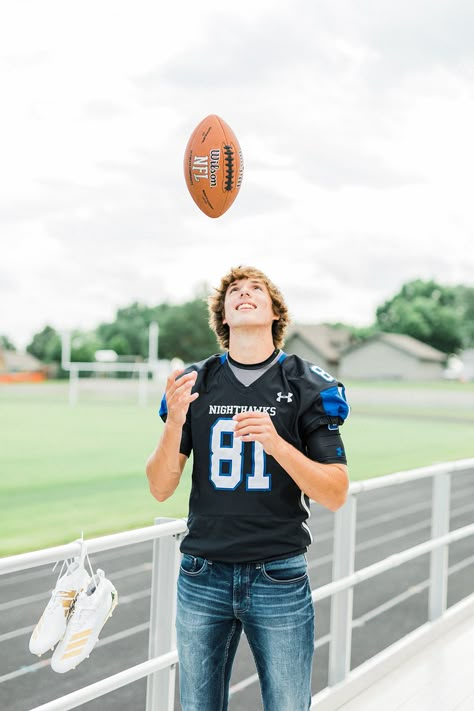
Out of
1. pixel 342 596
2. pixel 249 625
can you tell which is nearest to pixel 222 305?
pixel 249 625

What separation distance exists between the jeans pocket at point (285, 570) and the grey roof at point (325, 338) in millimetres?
71814

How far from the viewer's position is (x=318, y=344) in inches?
3046

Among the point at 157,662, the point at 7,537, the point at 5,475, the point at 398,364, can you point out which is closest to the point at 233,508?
the point at 157,662

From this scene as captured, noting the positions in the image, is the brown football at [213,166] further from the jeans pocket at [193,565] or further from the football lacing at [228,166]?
the jeans pocket at [193,565]

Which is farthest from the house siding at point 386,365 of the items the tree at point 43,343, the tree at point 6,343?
the tree at point 6,343

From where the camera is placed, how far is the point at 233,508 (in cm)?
177

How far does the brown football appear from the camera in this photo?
354 cm

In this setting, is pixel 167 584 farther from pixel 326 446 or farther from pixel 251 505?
pixel 326 446

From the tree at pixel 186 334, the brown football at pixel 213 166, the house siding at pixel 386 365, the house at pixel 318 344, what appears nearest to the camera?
the brown football at pixel 213 166

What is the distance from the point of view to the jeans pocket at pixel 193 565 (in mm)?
1790

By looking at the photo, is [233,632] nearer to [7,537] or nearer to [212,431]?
[212,431]

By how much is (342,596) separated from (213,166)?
2.00 meters

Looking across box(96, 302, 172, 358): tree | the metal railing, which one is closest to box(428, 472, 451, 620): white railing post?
the metal railing

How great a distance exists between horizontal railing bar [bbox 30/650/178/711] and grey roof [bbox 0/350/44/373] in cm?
8138
